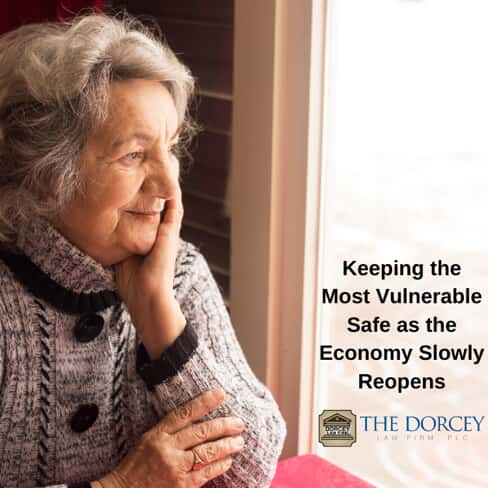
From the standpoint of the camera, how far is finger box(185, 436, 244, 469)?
165 centimetres

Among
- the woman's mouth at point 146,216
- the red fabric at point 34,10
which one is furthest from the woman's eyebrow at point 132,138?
the red fabric at point 34,10

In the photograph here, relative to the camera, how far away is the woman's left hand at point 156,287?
65.8 inches

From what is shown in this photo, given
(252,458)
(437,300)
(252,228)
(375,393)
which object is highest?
(252,228)

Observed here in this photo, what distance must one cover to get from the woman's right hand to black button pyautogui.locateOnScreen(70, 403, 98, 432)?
0.14m

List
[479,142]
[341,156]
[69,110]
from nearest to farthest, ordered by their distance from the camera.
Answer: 1. [69,110]
2. [479,142]
3. [341,156]

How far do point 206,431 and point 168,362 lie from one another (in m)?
0.15

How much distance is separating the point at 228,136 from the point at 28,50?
1104mm

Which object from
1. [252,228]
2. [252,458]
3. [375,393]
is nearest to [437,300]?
[375,393]

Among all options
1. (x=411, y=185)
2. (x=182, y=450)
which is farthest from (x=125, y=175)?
(x=411, y=185)

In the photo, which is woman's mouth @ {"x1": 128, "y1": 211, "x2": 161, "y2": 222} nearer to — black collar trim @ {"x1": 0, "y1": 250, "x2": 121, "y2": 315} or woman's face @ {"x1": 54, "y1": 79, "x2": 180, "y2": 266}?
woman's face @ {"x1": 54, "y1": 79, "x2": 180, "y2": 266}

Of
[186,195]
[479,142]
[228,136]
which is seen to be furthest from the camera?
[186,195]

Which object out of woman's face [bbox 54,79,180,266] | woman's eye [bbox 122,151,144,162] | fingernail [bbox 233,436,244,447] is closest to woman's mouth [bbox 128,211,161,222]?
woman's face [bbox 54,79,180,266]

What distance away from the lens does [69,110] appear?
1.61 meters

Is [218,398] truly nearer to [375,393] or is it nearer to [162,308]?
[162,308]
